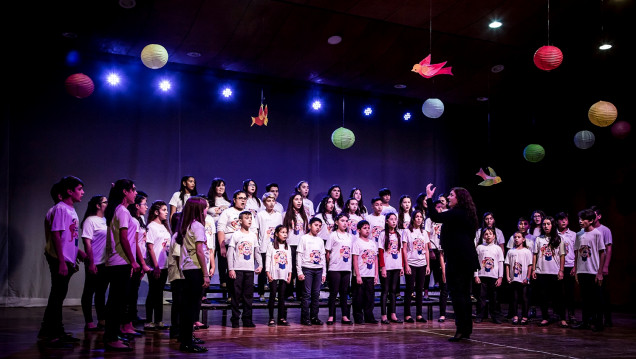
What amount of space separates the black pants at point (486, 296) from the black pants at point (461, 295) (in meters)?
2.36

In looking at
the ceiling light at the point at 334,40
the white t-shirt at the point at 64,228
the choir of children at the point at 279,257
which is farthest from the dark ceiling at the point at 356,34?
the white t-shirt at the point at 64,228

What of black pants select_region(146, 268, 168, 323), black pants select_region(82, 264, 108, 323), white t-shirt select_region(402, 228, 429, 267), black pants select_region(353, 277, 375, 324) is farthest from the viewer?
white t-shirt select_region(402, 228, 429, 267)

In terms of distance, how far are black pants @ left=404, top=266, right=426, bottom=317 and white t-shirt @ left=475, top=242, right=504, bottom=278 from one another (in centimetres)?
96

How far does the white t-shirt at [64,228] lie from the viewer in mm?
4582

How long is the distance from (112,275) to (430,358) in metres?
2.71

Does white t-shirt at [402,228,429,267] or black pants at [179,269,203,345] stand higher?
white t-shirt at [402,228,429,267]

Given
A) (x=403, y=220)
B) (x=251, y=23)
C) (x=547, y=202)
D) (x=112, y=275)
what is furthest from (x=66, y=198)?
(x=547, y=202)

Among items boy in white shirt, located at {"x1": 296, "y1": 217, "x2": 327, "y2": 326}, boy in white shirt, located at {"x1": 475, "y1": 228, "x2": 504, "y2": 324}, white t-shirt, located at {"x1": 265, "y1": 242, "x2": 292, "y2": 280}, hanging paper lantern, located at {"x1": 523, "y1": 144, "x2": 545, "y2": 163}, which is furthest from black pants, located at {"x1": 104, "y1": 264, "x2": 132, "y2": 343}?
hanging paper lantern, located at {"x1": 523, "y1": 144, "x2": 545, "y2": 163}

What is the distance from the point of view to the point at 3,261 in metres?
7.96

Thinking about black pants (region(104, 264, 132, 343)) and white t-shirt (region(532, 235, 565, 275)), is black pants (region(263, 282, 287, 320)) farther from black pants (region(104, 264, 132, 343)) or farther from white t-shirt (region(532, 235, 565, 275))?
white t-shirt (region(532, 235, 565, 275))

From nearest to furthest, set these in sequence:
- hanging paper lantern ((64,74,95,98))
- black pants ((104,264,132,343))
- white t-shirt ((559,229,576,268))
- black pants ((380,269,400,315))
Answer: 1. black pants ((104,264,132,343))
2. hanging paper lantern ((64,74,95,98))
3. black pants ((380,269,400,315))
4. white t-shirt ((559,229,576,268))

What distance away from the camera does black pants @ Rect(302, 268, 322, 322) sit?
659 centimetres

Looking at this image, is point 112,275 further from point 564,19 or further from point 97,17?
point 564,19

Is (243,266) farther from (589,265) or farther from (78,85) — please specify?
(589,265)
